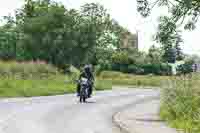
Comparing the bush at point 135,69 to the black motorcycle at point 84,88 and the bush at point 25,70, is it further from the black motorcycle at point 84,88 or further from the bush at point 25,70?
the black motorcycle at point 84,88

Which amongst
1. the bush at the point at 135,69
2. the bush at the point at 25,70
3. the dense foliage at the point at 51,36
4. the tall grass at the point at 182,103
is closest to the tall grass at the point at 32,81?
the bush at the point at 25,70

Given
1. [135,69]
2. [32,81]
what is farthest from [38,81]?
[135,69]

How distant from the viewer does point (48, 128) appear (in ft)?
54.4

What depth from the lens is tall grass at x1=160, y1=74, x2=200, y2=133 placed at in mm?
17109

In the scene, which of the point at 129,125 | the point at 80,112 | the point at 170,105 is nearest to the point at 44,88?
the point at 80,112

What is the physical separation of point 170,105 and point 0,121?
609cm

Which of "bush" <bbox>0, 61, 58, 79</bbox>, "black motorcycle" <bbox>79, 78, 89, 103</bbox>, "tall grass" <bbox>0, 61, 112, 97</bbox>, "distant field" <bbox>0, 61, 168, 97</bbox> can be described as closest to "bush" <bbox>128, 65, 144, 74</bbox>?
"distant field" <bbox>0, 61, 168, 97</bbox>

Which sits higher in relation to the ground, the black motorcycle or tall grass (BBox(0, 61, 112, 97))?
the black motorcycle

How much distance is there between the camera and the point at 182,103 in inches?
760

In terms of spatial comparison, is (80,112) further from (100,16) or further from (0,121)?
(100,16)

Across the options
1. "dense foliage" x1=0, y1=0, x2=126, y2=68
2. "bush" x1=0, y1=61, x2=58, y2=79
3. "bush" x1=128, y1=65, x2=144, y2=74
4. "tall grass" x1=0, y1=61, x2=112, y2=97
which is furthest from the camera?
"bush" x1=128, y1=65, x2=144, y2=74

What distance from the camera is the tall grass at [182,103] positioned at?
17109 millimetres

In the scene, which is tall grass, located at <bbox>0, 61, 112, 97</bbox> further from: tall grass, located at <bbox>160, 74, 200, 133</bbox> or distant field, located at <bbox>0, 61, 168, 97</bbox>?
tall grass, located at <bbox>160, 74, 200, 133</bbox>

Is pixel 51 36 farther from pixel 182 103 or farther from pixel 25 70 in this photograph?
pixel 182 103
